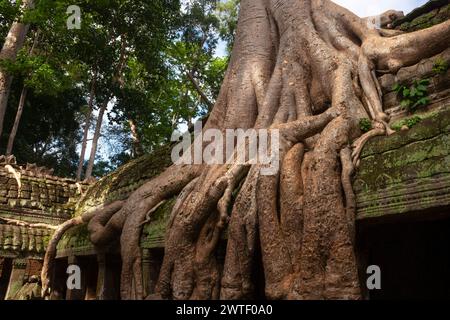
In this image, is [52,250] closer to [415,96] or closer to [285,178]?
[285,178]

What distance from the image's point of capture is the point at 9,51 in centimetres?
927

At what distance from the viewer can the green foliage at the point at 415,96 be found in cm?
348

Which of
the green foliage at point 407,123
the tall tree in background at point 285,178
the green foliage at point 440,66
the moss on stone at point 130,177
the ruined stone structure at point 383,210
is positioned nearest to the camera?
the ruined stone structure at point 383,210

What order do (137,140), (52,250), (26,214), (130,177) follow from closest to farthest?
(52,250)
(130,177)
(26,214)
(137,140)

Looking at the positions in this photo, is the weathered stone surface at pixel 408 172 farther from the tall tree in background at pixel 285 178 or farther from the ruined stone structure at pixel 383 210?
the tall tree in background at pixel 285 178

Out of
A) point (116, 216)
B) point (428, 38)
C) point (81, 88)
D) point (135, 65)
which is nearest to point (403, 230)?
point (428, 38)

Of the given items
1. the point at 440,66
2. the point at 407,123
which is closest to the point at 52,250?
the point at 407,123

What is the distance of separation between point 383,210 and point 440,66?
4.92ft

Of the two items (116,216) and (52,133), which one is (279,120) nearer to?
(116,216)

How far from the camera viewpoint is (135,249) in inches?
180

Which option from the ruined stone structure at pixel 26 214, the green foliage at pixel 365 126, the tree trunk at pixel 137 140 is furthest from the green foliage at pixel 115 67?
the green foliage at pixel 365 126

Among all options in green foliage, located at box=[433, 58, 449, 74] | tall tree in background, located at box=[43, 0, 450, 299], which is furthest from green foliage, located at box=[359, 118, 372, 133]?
green foliage, located at box=[433, 58, 449, 74]

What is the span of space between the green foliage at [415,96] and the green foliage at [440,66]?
113 millimetres

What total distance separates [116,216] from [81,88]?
507 inches
